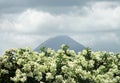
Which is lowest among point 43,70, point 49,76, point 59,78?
point 59,78

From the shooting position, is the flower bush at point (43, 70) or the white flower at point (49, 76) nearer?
the flower bush at point (43, 70)

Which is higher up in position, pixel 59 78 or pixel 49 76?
pixel 49 76

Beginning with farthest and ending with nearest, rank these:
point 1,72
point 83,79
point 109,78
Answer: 1. point 109,78
2. point 83,79
3. point 1,72

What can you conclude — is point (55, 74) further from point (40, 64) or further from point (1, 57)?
point (1, 57)

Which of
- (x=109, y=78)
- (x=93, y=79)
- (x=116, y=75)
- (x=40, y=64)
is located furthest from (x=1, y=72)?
(x=116, y=75)

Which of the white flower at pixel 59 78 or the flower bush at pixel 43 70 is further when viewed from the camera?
the white flower at pixel 59 78

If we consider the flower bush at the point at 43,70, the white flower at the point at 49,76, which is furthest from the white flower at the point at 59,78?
the white flower at the point at 49,76

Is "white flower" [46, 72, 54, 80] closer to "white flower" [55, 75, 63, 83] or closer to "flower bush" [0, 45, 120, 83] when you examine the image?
Answer: "flower bush" [0, 45, 120, 83]

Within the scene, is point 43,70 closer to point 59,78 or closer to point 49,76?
point 49,76

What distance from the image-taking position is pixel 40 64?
28016mm

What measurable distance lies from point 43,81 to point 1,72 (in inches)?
96.1

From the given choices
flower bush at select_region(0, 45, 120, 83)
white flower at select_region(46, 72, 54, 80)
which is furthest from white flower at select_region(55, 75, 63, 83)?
white flower at select_region(46, 72, 54, 80)

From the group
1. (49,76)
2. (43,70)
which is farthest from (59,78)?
(43,70)

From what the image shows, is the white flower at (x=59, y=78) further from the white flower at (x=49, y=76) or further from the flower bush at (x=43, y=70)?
the white flower at (x=49, y=76)
